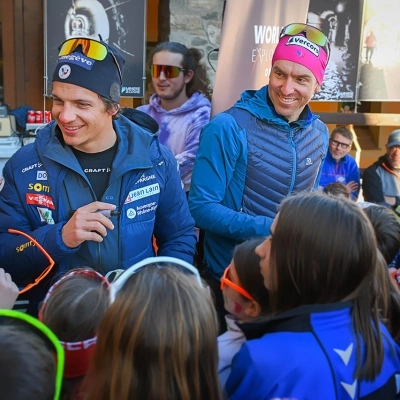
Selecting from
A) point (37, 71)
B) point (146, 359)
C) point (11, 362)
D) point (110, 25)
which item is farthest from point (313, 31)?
point (37, 71)

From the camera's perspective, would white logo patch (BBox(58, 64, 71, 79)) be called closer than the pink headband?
Yes

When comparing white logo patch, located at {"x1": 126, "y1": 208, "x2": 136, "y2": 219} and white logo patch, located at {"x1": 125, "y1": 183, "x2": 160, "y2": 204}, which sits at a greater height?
white logo patch, located at {"x1": 125, "y1": 183, "x2": 160, "y2": 204}

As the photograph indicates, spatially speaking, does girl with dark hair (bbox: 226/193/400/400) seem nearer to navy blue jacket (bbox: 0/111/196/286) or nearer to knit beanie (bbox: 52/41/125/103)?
navy blue jacket (bbox: 0/111/196/286)

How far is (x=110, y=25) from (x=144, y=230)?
151 inches

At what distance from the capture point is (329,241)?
53.8 inches

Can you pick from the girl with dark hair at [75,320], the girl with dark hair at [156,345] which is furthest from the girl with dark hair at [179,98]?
the girl with dark hair at [156,345]

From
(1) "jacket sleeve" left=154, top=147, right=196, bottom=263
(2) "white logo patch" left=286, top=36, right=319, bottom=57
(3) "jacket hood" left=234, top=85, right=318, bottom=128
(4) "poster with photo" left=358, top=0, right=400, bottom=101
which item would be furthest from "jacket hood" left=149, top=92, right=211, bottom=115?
(4) "poster with photo" left=358, top=0, right=400, bottom=101

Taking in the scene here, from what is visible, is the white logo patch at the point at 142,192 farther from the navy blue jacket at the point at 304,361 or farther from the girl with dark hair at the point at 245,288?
the navy blue jacket at the point at 304,361

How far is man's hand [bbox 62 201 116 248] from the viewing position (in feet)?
5.92

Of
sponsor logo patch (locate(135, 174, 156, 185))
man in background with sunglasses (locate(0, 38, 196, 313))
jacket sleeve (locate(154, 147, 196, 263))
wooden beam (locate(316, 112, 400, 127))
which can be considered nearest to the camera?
man in background with sunglasses (locate(0, 38, 196, 313))

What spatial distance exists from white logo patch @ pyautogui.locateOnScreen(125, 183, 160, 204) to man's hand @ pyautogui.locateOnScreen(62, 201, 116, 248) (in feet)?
0.53

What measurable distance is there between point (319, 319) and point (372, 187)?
14.1 ft

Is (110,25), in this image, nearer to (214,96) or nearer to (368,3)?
(214,96)

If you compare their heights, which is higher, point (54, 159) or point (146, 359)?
point (54, 159)
